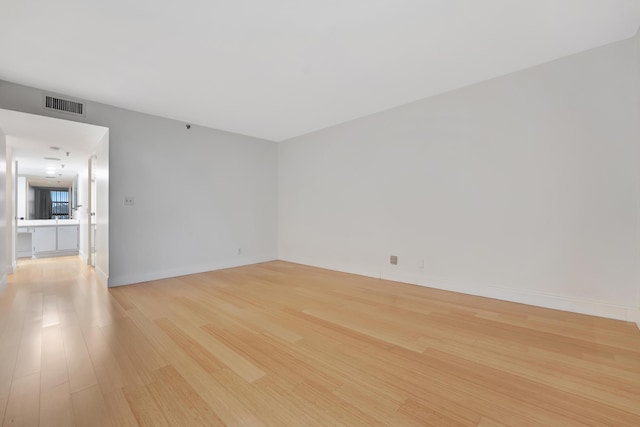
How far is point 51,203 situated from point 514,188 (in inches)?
456

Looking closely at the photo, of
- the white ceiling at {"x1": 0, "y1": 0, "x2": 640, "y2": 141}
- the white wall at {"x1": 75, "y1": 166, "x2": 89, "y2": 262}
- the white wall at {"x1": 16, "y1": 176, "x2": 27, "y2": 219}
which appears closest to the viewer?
the white ceiling at {"x1": 0, "y1": 0, "x2": 640, "y2": 141}

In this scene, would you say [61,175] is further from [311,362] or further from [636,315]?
[636,315]

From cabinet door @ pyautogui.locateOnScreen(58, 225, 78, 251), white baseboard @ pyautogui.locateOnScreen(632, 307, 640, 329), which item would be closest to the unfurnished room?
white baseboard @ pyautogui.locateOnScreen(632, 307, 640, 329)

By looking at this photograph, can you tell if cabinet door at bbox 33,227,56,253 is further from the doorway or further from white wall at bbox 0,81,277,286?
white wall at bbox 0,81,277,286

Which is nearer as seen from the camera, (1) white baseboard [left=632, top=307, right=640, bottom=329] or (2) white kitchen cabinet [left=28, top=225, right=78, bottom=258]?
(1) white baseboard [left=632, top=307, right=640, bottom=329]

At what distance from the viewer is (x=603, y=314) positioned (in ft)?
8.09

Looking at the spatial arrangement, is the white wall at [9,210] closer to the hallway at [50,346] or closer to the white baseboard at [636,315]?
the hallway at [50,346]

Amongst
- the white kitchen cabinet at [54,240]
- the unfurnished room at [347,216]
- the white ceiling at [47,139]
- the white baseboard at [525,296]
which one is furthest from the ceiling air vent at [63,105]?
the white kitchen cabinet at [54,240]

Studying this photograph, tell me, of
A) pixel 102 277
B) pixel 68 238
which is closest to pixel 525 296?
pixel 102 277

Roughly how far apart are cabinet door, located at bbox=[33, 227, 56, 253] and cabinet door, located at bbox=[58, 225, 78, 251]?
11 centimetres

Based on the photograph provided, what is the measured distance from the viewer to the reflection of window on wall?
787 centimetres

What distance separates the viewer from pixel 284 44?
7.77ft

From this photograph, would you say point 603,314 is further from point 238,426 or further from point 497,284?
point 238,426

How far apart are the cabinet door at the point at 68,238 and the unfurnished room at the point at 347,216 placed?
207cm
